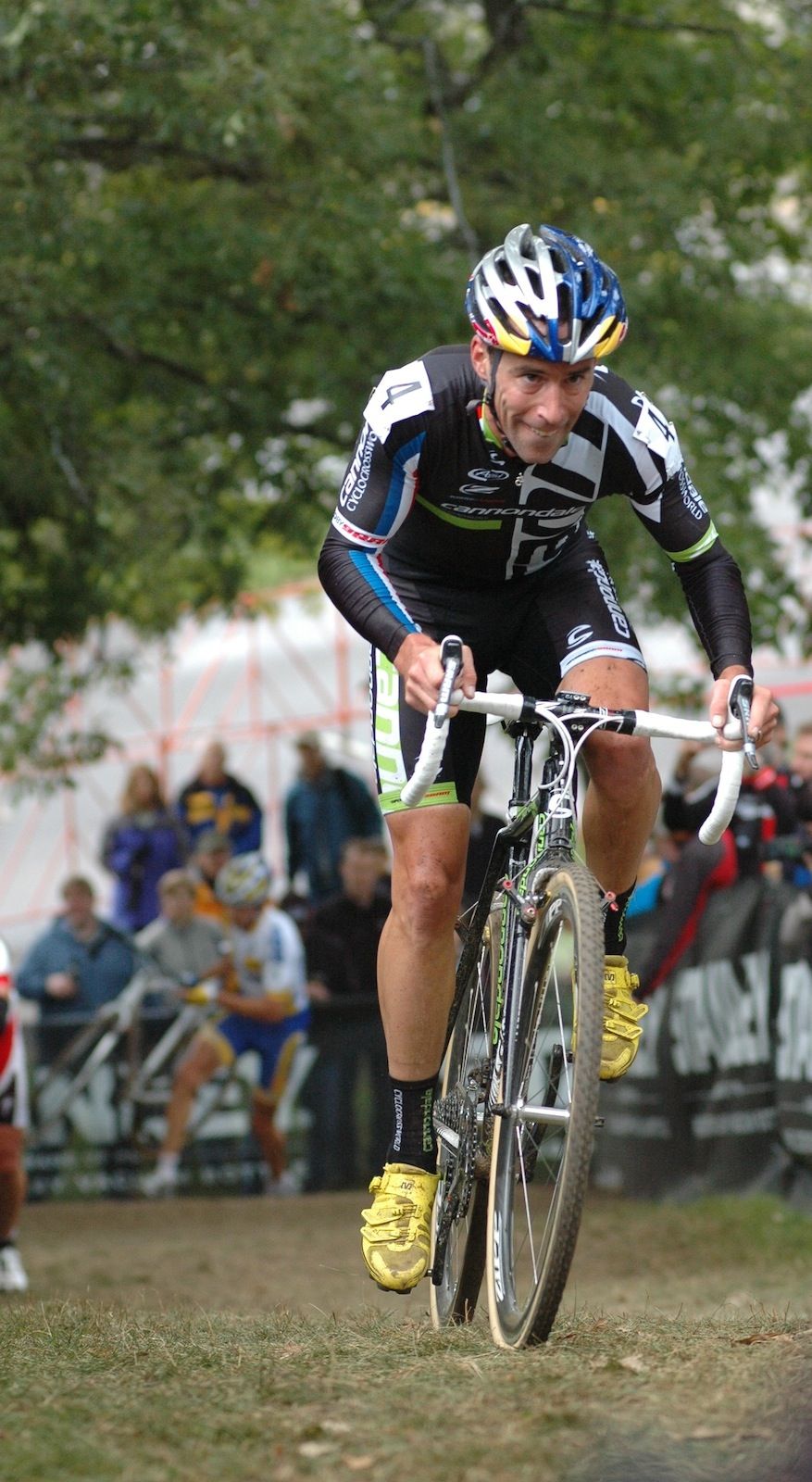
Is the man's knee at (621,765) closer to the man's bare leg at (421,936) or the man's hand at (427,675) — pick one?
the man's bare leg at (421,936)

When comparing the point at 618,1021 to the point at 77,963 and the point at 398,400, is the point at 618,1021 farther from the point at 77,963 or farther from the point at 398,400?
the point at 77,963

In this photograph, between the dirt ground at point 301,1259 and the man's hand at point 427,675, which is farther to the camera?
the dirt ground at point 301,1259

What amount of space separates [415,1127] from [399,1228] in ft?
1.01

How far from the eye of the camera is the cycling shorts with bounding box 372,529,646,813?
526cm

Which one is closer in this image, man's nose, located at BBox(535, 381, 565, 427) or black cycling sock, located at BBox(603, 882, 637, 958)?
man's nose, located at BBox(535, 381, 565, 427)

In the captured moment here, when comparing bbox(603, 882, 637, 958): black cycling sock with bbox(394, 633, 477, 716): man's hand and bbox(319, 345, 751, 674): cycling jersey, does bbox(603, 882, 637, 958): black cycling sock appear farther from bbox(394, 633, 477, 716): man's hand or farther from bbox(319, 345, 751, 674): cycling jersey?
bbox(394, 633, 477, 716): man's hand

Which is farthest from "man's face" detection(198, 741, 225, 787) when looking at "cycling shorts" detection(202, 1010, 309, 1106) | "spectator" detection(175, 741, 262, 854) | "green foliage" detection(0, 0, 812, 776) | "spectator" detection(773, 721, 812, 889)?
"spectator" detection(773, 721, 812, 889)

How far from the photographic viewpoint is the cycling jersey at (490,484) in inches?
199

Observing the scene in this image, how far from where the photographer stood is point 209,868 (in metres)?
15.6

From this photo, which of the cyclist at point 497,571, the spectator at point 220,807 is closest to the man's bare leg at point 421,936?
the cyclist at point 497,571

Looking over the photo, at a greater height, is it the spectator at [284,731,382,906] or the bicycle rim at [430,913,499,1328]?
the spectator at [284,731,382,906]

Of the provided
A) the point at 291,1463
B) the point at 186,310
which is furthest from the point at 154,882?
the point at 291,1463

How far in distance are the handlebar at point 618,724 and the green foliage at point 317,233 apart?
21.8ft

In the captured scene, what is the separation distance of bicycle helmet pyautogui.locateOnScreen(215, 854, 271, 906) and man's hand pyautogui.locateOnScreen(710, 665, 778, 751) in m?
9.86
